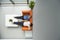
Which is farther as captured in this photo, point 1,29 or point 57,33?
point 1,29

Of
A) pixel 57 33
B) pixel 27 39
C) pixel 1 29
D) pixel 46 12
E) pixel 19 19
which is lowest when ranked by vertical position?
pixel 27 39

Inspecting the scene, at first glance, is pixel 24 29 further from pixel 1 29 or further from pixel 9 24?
pixel 1 29

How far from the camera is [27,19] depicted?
422 cm

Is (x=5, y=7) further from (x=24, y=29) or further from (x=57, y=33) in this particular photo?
(x=57, y=33)

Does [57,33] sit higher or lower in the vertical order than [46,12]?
lower

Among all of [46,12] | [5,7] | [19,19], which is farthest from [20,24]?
[46,12]

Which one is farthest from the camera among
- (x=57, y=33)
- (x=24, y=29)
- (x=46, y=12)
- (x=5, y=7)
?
(x=5, y=7)

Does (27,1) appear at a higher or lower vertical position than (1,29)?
higher

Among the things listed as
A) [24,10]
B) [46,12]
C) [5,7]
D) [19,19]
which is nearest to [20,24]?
[19,19]

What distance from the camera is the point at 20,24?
14.1 feet

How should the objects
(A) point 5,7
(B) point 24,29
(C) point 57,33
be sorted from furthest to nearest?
1. (A) point 5,7
2. (B) point 24,29
3. (C) point 57,33

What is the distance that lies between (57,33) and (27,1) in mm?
3492

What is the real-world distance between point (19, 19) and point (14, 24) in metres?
0.27

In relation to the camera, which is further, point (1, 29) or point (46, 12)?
point (1, 29)
